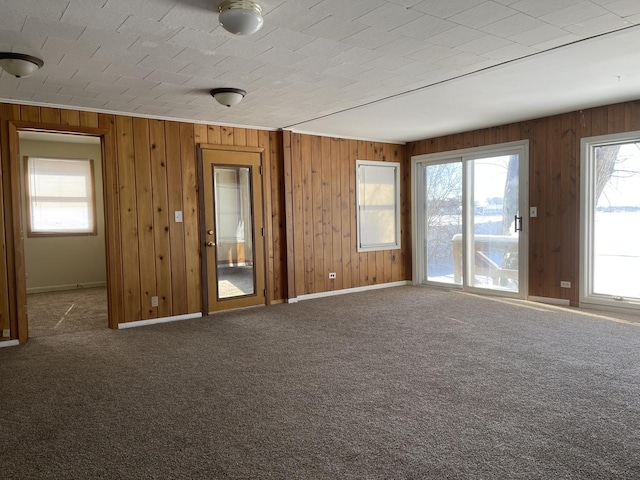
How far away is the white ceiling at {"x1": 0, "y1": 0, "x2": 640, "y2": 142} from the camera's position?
255 centimetres

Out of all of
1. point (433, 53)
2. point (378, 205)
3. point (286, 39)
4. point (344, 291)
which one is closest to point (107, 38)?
point (286, 39)

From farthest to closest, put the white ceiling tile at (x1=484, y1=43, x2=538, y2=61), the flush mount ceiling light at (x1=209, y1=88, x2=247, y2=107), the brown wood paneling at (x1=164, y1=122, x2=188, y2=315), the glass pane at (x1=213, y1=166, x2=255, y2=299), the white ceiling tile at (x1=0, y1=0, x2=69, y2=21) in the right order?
the glass pane at (x1=213, y1=166, x2=255, y2=299), the brown wood paneling at (x1=164, y1=122, x2=188, y2=315), the flush mount ceiling light at (x1=209, y1=88, x2=247, y2=107), the white ceiling tile at (x1=484, y1=43, x2=538, y2=61), the white ceiling tile at (x1=0, y1=0, x2=69, y2=21)

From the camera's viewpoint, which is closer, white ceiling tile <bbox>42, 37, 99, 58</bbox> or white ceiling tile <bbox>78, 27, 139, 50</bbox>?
white ceiling tile <bbox>78, 27, 139, 50</bbox>

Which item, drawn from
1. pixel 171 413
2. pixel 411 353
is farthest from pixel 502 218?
pixel 171 413

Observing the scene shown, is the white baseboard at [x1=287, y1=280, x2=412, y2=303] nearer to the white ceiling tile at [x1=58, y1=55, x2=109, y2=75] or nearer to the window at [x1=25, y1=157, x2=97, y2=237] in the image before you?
the white ceiling tile at [x1=58, y1=55, x2=109, y2=75]

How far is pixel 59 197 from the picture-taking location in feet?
24.5

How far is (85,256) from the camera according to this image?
7.76 m

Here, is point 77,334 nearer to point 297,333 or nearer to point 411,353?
point 297,333

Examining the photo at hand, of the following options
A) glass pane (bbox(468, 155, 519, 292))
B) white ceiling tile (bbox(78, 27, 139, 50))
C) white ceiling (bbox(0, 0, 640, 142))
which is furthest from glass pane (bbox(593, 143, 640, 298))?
white ceiling tile (bbox(78, 27, 139, 50))

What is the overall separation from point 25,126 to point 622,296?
6.58m

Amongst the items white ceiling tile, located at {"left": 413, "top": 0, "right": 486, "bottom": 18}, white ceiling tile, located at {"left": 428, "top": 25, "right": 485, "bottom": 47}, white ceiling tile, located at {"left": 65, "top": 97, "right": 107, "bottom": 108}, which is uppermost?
white ceiling tile, located at {"left": 65, "top": 97, "right": 107, "bottom": 108}

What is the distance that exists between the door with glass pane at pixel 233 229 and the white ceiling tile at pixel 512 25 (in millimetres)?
3548

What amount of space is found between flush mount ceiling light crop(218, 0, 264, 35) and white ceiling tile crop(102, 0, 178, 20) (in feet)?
0.98

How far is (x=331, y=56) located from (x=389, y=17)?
711mm
